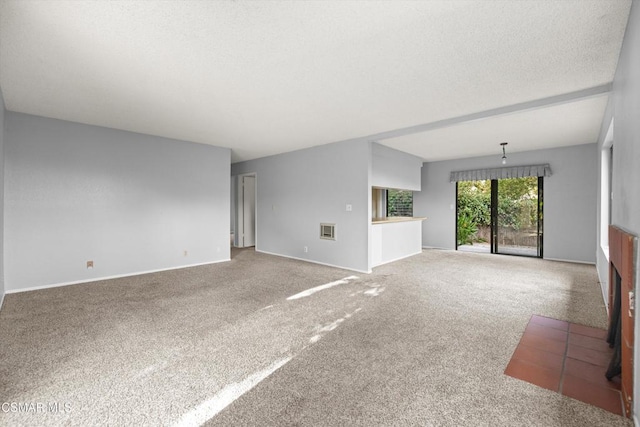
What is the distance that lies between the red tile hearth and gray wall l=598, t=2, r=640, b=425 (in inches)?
12.5

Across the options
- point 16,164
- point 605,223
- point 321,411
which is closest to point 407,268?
point 605,223

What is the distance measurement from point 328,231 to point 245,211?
11.1 ft

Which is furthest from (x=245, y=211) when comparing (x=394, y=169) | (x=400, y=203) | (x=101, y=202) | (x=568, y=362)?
(x=568, y=362)

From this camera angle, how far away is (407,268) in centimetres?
542

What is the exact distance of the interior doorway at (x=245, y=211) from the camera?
8.06 meters

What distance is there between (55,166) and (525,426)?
599 centimetres

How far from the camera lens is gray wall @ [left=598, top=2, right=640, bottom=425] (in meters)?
1.67

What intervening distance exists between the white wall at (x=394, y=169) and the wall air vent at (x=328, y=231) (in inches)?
47.0

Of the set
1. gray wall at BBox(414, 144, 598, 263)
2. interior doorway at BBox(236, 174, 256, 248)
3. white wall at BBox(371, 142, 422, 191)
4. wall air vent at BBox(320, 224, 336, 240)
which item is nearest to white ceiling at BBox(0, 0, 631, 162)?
white wall at BBox(371, 142, 422, 191)

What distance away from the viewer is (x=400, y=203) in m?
8.52

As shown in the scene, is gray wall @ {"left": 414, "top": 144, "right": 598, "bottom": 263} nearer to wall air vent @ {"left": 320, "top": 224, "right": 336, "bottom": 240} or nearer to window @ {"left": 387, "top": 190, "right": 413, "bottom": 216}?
window @ {"left": 387, "top": 190, "right": 413, "bottom": 216}

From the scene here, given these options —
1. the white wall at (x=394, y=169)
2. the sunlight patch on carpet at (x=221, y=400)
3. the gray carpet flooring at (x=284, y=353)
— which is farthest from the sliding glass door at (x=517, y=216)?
the sunlight patch on carpet at (x=221, y=400)

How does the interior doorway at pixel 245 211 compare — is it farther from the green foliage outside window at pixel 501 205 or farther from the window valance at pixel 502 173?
the green foliage outside window at pixel 501 205

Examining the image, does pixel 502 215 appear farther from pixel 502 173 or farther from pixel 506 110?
pixel 506 110
